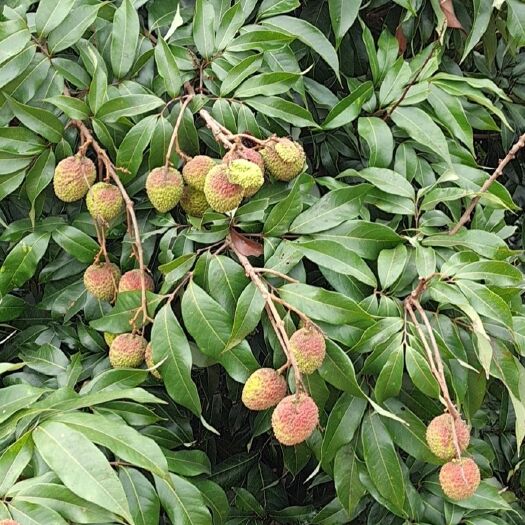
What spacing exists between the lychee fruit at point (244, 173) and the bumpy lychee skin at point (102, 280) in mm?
275

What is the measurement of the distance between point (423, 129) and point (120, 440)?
0.68 metres

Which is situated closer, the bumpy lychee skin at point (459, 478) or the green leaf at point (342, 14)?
the bumpy lychee skin at point (459, 478)

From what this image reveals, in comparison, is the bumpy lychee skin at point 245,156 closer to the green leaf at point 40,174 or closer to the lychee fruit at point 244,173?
the lychee fruit at point 244,173

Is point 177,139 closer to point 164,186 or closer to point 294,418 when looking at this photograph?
point 164,186

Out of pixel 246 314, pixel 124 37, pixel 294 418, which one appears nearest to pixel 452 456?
pixel 294 418

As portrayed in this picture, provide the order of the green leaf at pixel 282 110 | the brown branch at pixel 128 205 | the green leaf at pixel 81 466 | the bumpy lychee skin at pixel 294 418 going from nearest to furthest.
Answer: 1. the green leaf at pixel 81 466
2. the bumpy lychee skin at pixel 294 418
3. the brown branch at pixel 128 205
4. the green leaf at pixel 282 110

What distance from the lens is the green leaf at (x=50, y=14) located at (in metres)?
1.06

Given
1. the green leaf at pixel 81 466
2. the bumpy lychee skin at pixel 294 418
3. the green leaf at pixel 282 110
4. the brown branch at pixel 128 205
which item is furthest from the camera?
the green leaf at pixel 282 110

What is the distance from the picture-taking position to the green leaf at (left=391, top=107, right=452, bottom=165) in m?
1.13

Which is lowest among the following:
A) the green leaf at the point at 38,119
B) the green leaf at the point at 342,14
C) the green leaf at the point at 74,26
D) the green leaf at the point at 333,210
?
the green leaf at the point at 333,210

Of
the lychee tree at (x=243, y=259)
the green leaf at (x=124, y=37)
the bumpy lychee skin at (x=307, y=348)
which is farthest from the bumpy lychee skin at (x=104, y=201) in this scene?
the bumpy lychee skin at (x=307, y=348)

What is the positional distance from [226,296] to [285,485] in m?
0.66

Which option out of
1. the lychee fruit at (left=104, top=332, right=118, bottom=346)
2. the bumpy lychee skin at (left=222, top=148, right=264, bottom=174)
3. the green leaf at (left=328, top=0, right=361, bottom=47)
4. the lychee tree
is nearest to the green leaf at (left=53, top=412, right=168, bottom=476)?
the lychee tree

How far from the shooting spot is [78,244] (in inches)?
43.6
